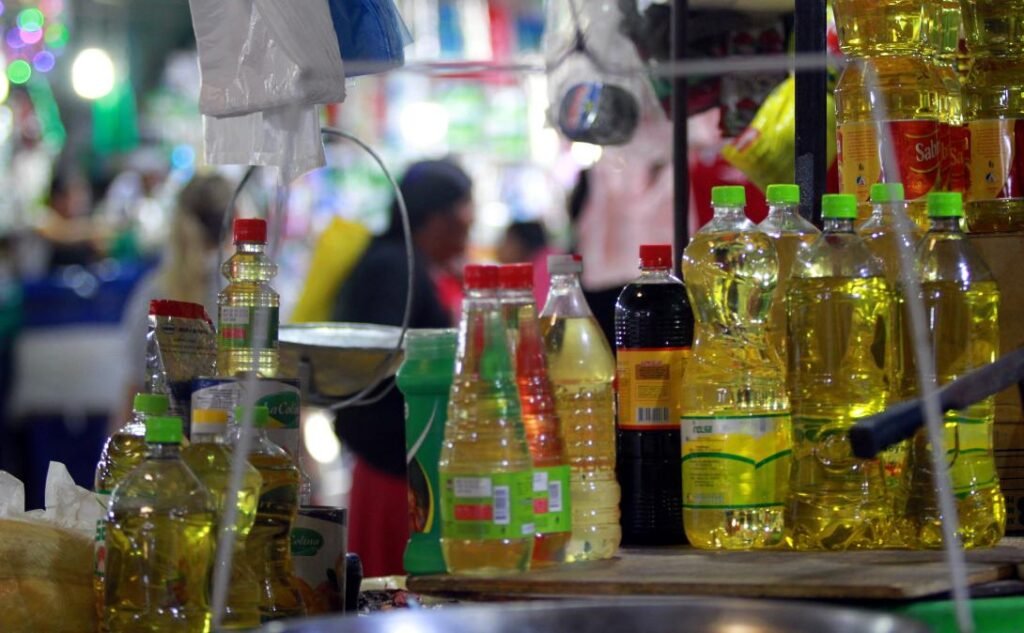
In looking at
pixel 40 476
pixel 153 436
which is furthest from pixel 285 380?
pixel 40 476

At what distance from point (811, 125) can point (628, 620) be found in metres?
1.12

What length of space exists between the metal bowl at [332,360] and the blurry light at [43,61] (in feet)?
19.1

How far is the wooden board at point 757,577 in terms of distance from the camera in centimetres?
150

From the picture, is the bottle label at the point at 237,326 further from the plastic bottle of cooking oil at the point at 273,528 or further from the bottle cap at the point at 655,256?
the bottle cap at the point at 655,256

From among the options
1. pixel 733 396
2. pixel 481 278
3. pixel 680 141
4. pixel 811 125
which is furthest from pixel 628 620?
pixel 680 141

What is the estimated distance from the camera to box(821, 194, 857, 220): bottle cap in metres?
1.86

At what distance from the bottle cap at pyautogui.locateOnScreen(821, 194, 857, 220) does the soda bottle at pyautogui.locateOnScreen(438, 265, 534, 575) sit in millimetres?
462

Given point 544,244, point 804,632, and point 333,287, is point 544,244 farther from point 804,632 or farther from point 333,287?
point 804,632

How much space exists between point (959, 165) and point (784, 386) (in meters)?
0.46

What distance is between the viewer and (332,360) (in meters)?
2.70

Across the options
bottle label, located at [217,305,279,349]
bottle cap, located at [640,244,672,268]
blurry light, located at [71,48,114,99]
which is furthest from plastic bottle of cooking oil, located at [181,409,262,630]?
blurry light, located at [71,48,114,99]

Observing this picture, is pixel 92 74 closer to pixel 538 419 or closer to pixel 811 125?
pixel 811 125

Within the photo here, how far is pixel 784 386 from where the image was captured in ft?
6.36

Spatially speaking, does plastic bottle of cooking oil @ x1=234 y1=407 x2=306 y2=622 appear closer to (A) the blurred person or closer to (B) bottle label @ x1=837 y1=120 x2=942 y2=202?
(B) bottle label @ x1=837 y1=120 x2=942 y2=202
